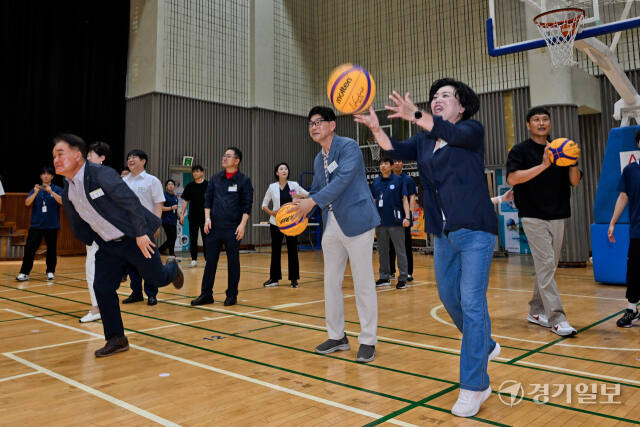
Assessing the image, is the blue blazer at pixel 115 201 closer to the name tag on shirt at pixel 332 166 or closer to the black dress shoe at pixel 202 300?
the name tag on shirt at pixel 332 166

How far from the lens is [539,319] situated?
164 inches

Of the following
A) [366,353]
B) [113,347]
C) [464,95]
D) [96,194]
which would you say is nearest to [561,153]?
[464,95]

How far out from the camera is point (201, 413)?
2.29 meters

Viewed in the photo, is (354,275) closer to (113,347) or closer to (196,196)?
(113,347)

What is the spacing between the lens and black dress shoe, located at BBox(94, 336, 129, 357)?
334 centimetres

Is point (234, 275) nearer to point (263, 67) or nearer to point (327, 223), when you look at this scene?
point (327, 223)

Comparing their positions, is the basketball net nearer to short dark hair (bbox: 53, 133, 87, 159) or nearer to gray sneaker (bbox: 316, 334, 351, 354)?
gray sneaker (bbox: 316, 334, 351, 354)

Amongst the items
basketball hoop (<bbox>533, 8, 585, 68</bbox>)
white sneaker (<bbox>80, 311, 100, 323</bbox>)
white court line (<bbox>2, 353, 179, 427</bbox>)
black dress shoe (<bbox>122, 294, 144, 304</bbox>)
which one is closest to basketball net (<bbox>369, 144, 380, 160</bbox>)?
basketball hoop (<bbox>533, 8, 585, 68</bbox>)

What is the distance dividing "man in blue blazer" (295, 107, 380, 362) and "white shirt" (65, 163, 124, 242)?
1332 mm

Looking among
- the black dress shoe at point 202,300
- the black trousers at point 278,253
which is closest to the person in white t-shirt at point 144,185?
the black dress shoe at point 202,300

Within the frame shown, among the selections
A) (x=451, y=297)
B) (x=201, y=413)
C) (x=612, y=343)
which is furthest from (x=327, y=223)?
(x=612, y=343)

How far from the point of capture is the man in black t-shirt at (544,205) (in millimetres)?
3861

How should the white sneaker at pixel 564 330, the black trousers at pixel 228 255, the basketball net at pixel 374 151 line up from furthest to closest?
the basketball net at pixel 374 151, the black trousers at pixel 228 255, the white sneaker at pixel 564 330

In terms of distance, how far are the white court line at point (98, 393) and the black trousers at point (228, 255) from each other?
229cm
